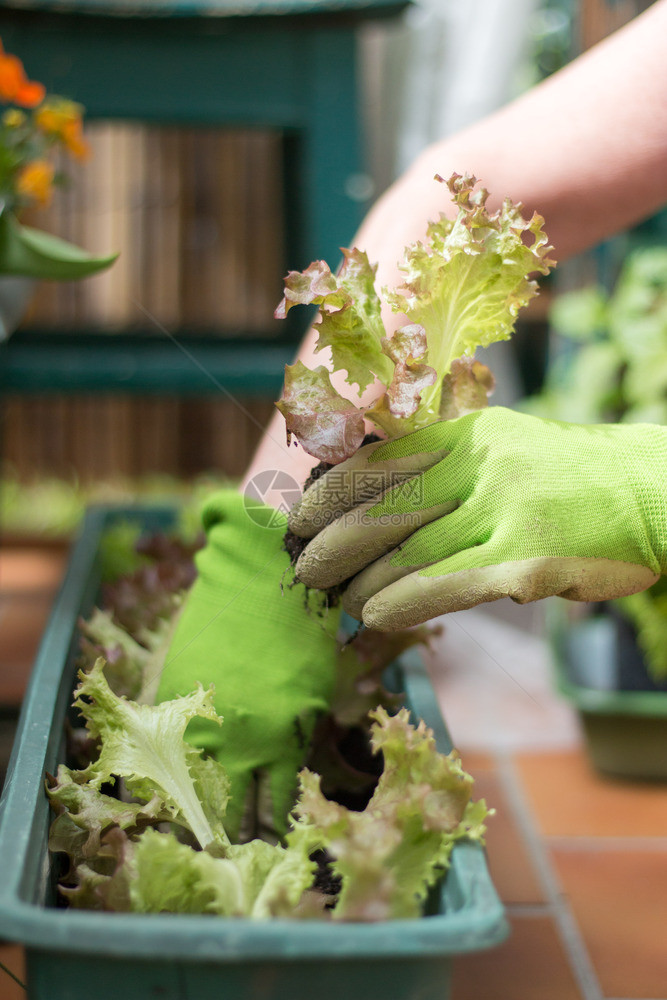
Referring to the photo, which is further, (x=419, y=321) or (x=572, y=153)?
(x=572, y=153)

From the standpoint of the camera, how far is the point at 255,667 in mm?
658

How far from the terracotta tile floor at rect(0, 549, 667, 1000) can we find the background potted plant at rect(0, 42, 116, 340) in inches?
20.5

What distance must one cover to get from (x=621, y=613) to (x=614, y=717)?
0.51 feet

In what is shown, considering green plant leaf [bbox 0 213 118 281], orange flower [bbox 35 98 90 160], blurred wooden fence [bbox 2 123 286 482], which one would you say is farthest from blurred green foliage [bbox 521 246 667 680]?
blurred wooden fence [bbox 2 123 286 482]

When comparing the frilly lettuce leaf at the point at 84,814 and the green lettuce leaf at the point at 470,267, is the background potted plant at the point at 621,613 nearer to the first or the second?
the green lettuce leaf at the point at 470,267

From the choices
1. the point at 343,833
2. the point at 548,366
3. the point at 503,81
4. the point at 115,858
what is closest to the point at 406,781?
the point at 343,833

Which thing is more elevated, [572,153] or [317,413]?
[572,153]

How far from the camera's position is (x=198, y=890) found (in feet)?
1.53

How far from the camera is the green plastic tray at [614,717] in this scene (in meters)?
1.27

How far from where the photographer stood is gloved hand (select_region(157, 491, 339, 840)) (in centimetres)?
64

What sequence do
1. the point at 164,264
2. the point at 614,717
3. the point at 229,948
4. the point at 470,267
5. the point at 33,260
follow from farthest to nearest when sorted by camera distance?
1. the point at 164,264
2. the point at 614,717
3. the point at 33,260
4. the point at 470,267
5. the point at 229,948

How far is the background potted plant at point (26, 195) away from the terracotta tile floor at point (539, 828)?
520mm

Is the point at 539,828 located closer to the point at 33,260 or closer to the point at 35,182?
the point at 33,260

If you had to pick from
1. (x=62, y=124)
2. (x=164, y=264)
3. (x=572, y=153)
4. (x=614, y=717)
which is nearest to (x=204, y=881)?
(x=572, y=153)
